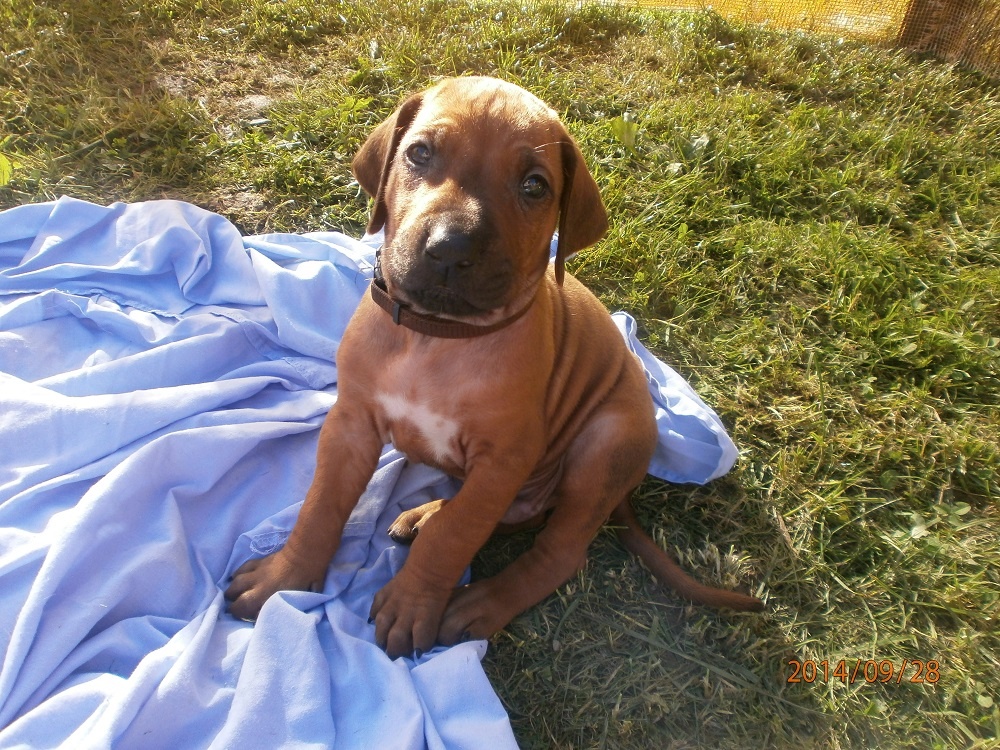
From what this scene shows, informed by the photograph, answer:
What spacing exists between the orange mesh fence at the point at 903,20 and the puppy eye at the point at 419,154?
21.8ft

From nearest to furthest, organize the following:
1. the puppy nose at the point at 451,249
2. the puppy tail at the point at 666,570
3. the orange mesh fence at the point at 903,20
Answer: the puppy nose at the point at 451,249
the puppy tail at the point at 666,570
the orange mesh fence at the point at 903,20

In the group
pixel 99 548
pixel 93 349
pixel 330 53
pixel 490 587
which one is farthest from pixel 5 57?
pixel 490 587

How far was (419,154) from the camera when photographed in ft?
8.92

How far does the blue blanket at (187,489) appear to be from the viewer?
104 inches

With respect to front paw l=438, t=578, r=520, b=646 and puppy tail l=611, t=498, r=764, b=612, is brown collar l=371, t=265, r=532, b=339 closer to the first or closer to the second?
front paw l=438, t=578, r=520, b=646

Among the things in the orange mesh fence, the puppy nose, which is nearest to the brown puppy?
the puppy nose

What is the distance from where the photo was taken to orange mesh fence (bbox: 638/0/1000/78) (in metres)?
7.35

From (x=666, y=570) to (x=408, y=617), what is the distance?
1187 millimetres

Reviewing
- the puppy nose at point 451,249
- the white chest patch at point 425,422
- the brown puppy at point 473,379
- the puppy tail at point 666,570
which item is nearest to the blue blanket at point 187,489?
the brown puppy at point 473,379

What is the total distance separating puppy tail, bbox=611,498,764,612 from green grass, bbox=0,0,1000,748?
0.40ft

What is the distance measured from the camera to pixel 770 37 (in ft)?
24.8

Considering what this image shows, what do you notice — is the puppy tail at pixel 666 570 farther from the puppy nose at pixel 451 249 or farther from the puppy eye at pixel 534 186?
the puppy nose at pixel 451 249

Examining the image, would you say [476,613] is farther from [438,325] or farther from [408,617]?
[438,325]

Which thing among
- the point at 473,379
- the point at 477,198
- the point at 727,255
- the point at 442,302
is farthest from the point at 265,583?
the point at 727,255
